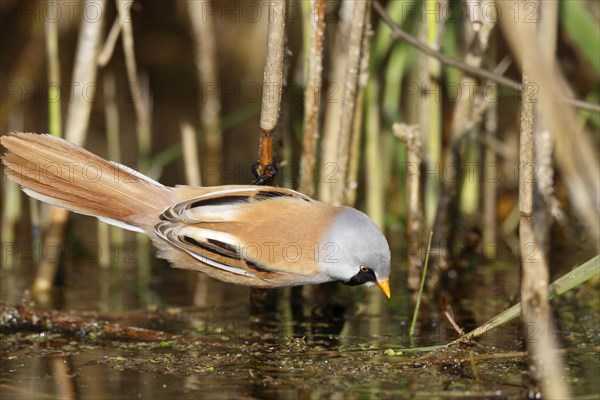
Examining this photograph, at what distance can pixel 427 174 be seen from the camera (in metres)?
5.53

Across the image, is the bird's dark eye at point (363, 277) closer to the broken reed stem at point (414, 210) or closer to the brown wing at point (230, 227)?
the brown wing at point (230, 227)

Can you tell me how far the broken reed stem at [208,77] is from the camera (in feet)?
22.3

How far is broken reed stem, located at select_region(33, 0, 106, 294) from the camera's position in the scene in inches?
198

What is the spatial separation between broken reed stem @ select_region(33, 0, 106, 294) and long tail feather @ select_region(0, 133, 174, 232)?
81 cm

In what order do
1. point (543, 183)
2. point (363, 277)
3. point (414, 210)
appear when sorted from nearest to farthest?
point (363, 277) < point (543, 183) < point (414, 210)

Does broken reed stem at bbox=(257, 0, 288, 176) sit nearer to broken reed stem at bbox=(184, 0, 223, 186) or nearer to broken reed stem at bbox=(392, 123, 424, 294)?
broken reed stem at bbox=(392, 123, 424, 294)

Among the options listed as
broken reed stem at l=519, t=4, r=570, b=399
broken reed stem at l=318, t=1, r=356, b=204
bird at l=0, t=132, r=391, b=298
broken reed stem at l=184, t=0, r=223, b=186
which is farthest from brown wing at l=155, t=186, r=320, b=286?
broken reed stem at l=184, t=0, r=223, b=186

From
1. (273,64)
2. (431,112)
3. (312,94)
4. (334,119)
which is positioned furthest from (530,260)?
(431,112)

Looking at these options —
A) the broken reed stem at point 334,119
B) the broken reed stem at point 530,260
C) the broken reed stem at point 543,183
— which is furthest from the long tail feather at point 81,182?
the broken reed stem at point 543,183

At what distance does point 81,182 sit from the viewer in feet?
14.1

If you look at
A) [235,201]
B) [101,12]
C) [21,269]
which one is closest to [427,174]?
[235,201]

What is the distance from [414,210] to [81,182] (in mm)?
1790

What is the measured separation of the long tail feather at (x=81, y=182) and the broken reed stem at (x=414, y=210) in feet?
4.22

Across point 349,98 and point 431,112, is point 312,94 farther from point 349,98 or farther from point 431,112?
point 431,112
